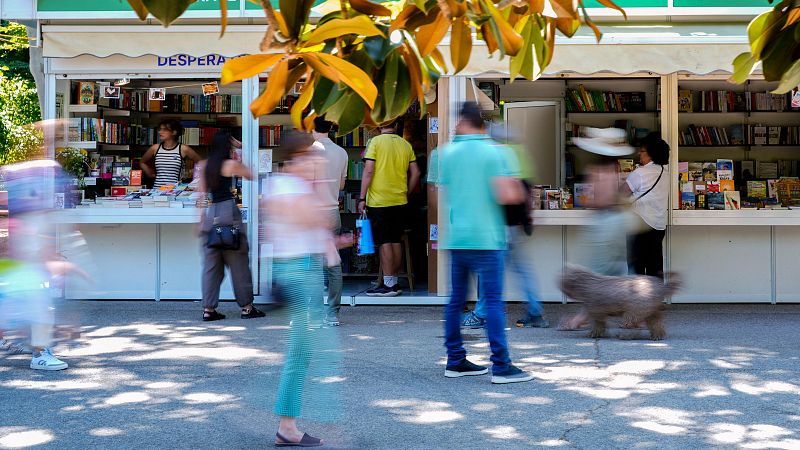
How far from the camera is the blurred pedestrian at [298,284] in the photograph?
5324mm

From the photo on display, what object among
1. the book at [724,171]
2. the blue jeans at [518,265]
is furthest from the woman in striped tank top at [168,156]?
the book at [724,171]

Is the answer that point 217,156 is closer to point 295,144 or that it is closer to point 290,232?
point 295,144

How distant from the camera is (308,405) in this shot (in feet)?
17.6

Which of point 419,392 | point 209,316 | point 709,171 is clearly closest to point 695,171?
point 709,171

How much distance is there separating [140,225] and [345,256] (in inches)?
112

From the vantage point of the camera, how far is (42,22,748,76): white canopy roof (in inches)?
374

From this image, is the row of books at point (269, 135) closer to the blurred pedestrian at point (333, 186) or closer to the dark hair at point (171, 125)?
the dark hair at point (171, 125)

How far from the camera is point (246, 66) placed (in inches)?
71.8

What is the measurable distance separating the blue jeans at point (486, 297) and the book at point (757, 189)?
18.6 ft

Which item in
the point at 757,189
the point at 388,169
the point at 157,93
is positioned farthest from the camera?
the point at 157,93

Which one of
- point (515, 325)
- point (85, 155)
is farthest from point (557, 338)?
point (85, 155)

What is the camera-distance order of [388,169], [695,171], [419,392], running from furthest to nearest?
[695,171] < [388,169] < [419,392]

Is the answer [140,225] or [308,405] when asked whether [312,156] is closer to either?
[308,405]

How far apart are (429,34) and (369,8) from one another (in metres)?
0.14
